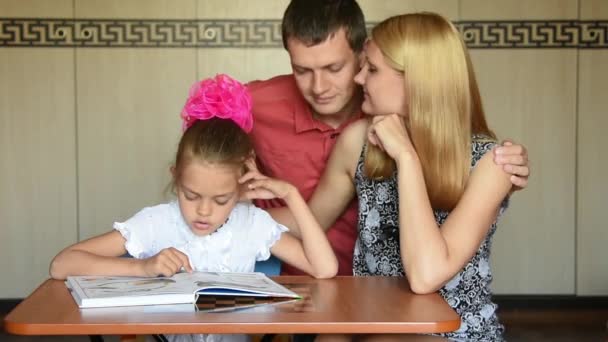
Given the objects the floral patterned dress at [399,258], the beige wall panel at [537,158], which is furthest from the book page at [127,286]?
the beige wall panel at [537,158]

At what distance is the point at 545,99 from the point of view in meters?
4.57

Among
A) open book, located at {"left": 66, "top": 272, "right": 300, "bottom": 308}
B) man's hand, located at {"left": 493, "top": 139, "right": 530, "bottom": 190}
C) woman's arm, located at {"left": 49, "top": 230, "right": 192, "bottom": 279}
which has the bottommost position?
open book, located at {"left": 66, "top": 272, "right": 300, "bottom": 308}

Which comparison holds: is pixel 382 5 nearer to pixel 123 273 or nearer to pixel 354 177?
pixel 354 177

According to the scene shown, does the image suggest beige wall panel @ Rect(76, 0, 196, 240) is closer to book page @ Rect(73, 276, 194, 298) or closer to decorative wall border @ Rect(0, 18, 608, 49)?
decorative wall border @ Rect(0, 18, 608, 49)

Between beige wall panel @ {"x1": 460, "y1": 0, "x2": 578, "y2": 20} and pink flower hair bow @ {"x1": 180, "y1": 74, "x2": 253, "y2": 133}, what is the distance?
7.48 ft

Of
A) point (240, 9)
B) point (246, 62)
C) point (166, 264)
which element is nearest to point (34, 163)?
point (246, 62)

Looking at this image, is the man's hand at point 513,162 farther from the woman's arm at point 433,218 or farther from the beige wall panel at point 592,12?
the beige wall panel at point 592,12

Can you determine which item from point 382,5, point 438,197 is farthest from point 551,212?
point 438,197

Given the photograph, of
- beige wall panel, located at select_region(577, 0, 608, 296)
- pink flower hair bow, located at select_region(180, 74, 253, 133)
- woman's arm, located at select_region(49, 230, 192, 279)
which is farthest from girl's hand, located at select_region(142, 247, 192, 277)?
beige wall panel, located at select_region(577, 0, 608, 296)

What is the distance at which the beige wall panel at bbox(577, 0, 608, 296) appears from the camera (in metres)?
4.55

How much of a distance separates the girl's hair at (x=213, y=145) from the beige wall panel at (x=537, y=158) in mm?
2412

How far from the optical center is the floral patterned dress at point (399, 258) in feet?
7.30

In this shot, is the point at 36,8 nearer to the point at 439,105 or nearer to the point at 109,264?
the point at 109,264

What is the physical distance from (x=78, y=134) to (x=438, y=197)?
2.76m
